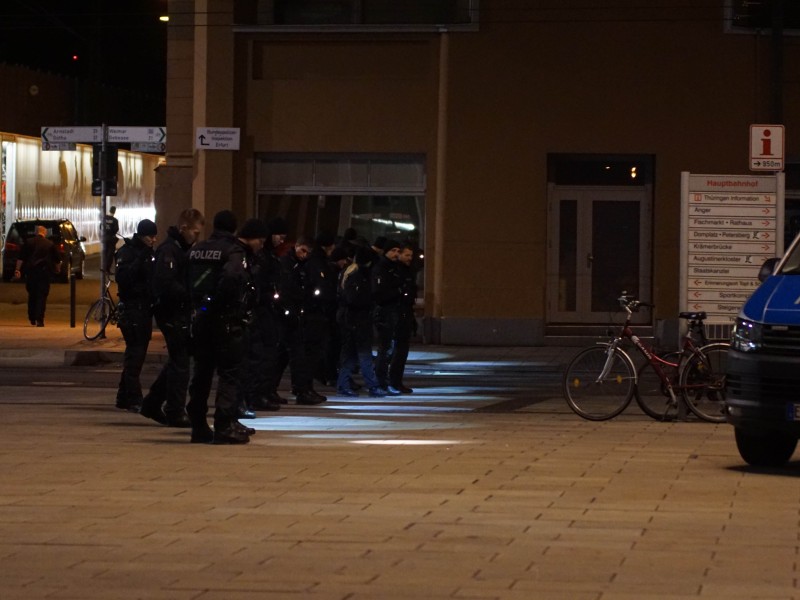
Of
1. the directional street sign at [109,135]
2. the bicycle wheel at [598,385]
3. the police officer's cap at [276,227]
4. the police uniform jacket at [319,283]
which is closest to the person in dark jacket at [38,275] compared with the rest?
the directional street sign at [109,135]

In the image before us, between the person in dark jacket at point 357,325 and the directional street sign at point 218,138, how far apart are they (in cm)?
954

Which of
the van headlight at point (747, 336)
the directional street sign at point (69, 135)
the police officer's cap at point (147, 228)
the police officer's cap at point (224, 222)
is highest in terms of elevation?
the directional street sign at point (69, 135)

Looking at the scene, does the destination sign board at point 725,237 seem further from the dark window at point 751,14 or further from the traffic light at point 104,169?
the traffic light at point 104,169

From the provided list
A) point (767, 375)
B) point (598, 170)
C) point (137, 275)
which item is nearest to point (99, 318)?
point (598, 170)

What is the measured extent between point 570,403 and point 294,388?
3.02 metres

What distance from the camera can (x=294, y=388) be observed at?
1669 centimetres

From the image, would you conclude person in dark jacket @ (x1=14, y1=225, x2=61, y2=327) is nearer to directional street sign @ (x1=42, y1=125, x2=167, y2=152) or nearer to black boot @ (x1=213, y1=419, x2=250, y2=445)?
directional street sign @ (x1=42, y1=125, x2=167, y2=152)

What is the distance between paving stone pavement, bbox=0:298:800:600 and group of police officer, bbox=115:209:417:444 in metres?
0.49

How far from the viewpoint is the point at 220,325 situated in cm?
1276

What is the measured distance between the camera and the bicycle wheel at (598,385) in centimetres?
1499

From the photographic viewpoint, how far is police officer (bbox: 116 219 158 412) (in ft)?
50.0

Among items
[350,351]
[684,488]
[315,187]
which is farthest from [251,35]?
[684,488]

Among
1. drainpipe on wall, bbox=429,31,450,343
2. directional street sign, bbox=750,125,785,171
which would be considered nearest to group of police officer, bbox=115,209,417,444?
A: directional street sign, bbox=750,125,785,171

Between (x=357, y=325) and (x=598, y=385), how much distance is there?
11.7 feet
